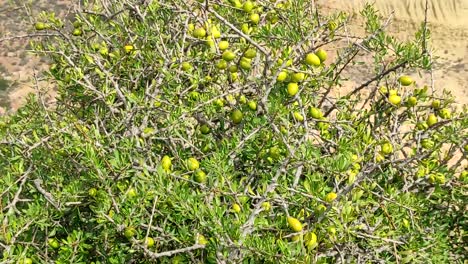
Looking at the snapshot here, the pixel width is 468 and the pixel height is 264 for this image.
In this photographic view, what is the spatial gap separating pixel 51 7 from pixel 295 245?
14.6 metres

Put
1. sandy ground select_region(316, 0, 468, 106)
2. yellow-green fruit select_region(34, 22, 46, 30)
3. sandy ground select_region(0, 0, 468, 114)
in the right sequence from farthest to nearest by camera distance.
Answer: sandy ground select_region(316, 0, 468, 106) < sandy ground select_region(0, 0, 468, 114) < yellow-green fruit select_region(34, 22, 46, 30)

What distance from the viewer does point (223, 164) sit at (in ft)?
8.50

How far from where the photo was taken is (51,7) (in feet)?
50.6

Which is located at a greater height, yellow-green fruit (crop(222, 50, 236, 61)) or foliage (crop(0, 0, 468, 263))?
yellow-green fruit (crop(222, 50, 236, 61))

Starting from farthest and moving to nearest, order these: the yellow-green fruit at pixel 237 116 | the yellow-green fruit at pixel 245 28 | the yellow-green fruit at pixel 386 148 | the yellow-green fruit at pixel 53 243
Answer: the yellow-green fruit at pixel 245 28 → the yellow-green fruit at pixel 237 116 → the yellow-green fruit at pixel 386 148 → the yellow-green fruit at pixel 53 243

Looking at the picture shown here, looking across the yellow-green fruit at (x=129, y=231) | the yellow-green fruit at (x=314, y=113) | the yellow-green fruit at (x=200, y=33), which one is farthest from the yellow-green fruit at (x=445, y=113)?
the yellow-green fruit at (x=129, y=231)

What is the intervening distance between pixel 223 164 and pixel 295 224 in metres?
0.45

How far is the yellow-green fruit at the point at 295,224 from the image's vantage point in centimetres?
237

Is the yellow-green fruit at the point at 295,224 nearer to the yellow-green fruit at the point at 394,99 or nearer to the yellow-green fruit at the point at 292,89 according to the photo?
the yellow-green fruit at the point at 292,89

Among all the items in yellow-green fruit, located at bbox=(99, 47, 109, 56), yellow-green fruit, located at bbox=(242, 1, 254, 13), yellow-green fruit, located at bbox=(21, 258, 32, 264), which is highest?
yellow-green fruit, located at bbox=(242, 1, 254, 13)

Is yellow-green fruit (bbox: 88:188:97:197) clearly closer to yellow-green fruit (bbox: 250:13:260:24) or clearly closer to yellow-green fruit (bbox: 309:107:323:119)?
yellow-green fruit (bbox: 309:107:323:119)

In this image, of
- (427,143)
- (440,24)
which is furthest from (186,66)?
(440,24)

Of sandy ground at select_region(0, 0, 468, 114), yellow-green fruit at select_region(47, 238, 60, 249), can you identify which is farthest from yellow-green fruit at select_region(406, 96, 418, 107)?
sandy ground at select_region(0, 0, 468, 114)

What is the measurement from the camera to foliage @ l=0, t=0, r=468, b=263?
2496 mm
